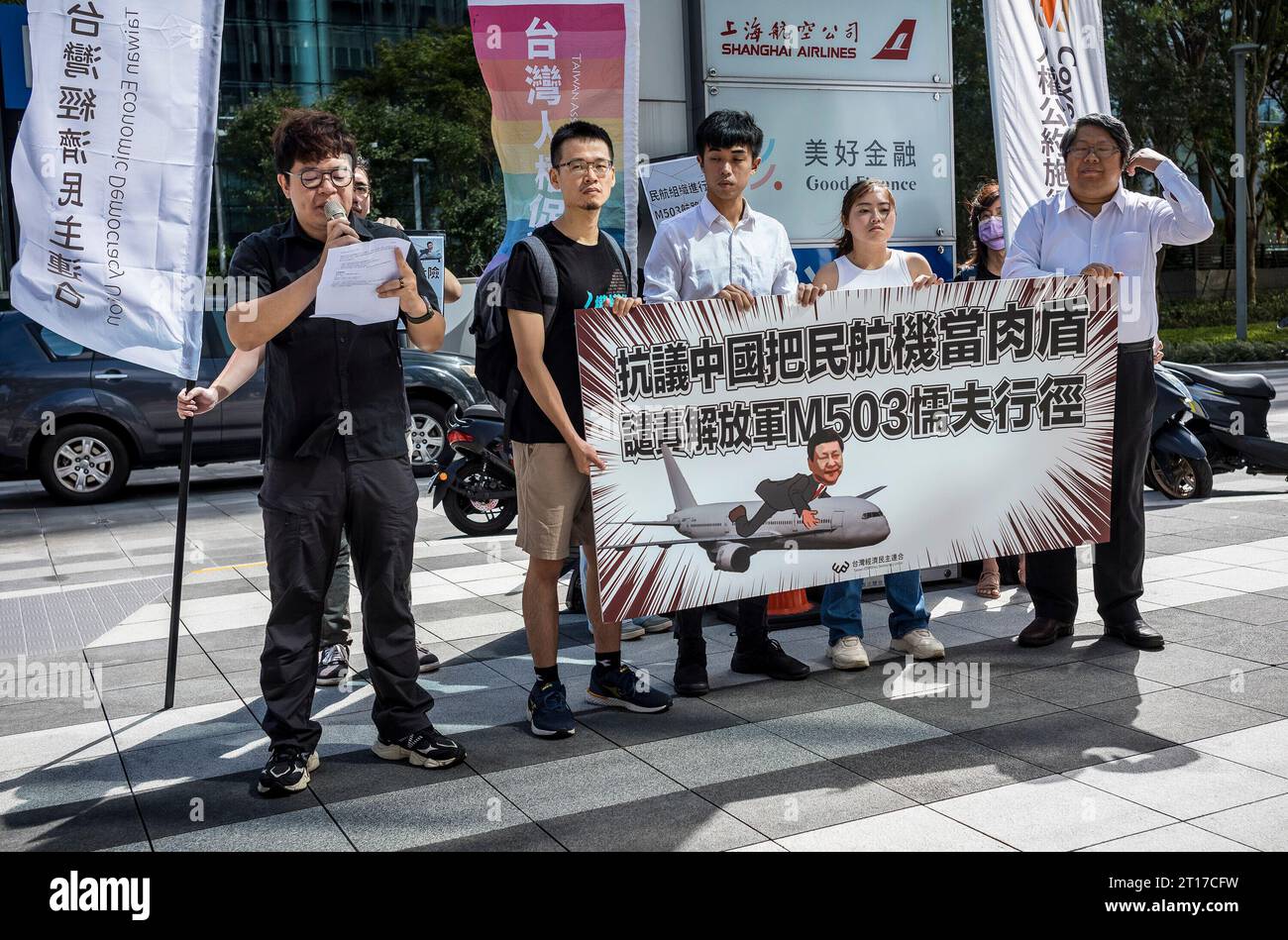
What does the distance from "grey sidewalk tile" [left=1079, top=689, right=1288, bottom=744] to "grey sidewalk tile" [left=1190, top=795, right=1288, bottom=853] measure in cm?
54

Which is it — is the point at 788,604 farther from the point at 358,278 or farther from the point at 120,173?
the point at 120,173

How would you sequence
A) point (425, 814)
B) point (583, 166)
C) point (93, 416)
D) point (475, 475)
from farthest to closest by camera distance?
point (93, 416) < point (475, 475) < point (583, 166) < point (425, 814)

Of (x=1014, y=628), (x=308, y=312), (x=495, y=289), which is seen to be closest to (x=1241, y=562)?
(x=1014, y=628)

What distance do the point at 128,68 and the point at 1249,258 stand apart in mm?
34137

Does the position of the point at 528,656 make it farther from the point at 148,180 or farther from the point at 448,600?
the point at 148,180

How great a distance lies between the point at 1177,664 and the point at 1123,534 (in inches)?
23.0

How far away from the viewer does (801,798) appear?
3453mm

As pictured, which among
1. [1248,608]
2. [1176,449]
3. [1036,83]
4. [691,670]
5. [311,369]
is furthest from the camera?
[1176,449]

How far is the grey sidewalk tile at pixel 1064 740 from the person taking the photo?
3.67 m

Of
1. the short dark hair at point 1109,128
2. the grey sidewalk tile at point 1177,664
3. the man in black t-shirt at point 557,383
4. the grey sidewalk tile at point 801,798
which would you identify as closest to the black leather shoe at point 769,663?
the man in black t-shirt at point 557,383

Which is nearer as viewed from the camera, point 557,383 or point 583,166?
point 583,166

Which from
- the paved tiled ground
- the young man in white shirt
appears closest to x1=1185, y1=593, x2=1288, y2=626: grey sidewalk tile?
the paved tiled ground

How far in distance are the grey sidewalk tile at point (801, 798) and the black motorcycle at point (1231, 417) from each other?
609 centimetres

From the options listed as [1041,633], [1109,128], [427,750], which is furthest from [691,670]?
[1109,128]
